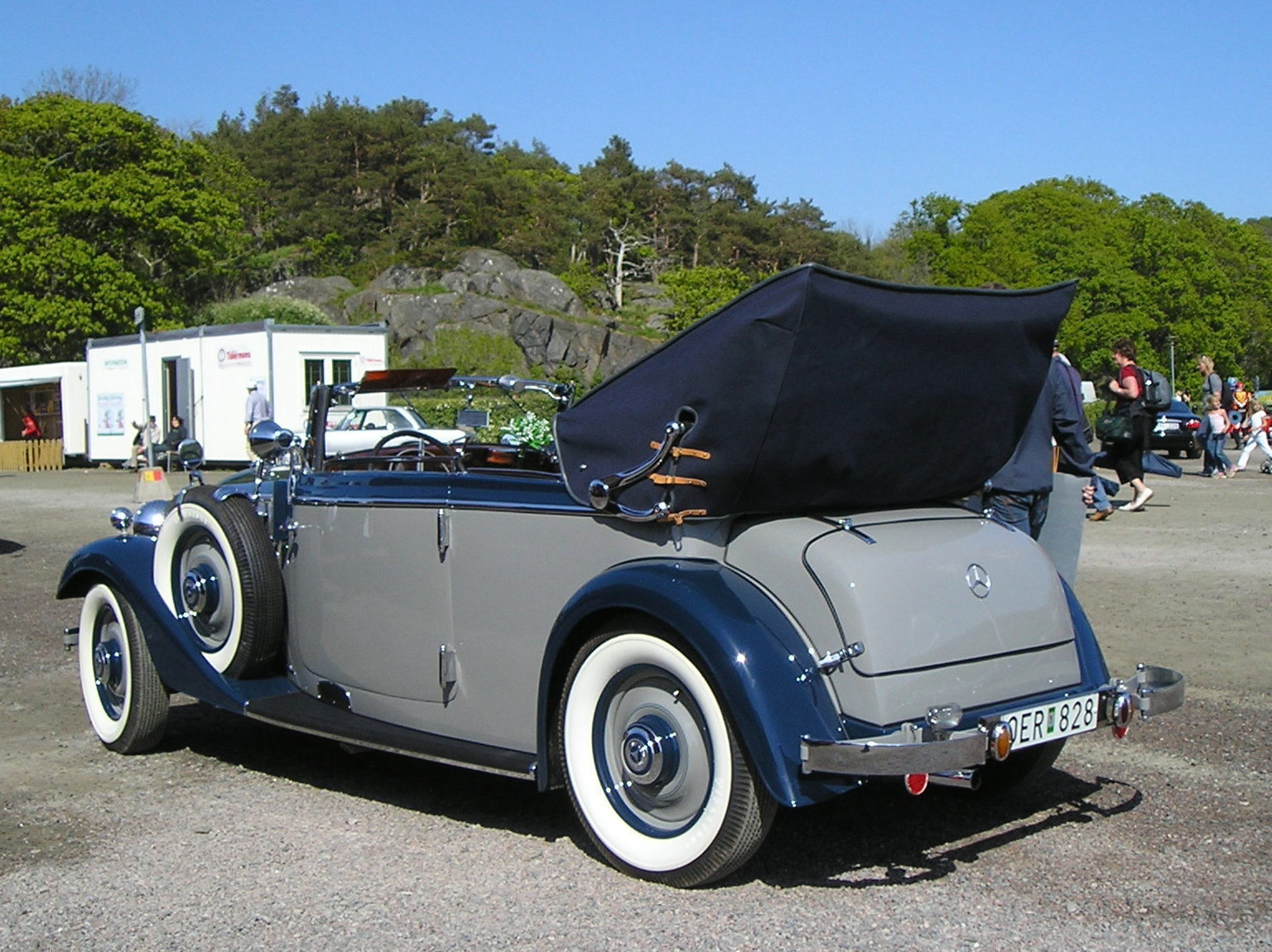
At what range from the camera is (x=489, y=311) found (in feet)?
207

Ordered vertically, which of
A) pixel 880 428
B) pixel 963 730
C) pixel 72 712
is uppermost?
pixel 880 428

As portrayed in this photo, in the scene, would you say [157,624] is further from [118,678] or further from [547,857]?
[547,857]

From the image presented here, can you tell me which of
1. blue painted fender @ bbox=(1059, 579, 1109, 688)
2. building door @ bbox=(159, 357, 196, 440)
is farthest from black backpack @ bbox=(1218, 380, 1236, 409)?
blue painted fender @ bbox=(1059, 579, 1109, 688)

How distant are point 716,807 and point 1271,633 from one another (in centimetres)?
546

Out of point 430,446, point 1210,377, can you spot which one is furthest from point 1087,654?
point 1210,377

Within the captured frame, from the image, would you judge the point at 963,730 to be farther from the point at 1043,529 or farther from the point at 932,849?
the point at 1043,529

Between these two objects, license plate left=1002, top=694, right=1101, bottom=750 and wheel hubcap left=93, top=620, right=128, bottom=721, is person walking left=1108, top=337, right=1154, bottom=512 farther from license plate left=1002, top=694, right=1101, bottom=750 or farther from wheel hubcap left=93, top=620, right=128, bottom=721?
wheel hubcap left=93, top=620, right=128, bottom=721

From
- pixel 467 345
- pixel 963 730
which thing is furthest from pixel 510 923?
pixel 467 345

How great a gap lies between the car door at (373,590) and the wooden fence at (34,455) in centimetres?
3244

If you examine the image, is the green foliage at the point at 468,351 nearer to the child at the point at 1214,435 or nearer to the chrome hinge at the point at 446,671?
the child at the point at 1214,435

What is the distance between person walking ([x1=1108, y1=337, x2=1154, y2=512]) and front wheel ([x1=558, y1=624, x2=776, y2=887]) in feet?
34.8

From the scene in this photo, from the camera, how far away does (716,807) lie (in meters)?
3.69

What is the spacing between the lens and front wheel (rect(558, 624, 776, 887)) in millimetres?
3668

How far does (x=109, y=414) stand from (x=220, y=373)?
5.08 meters
